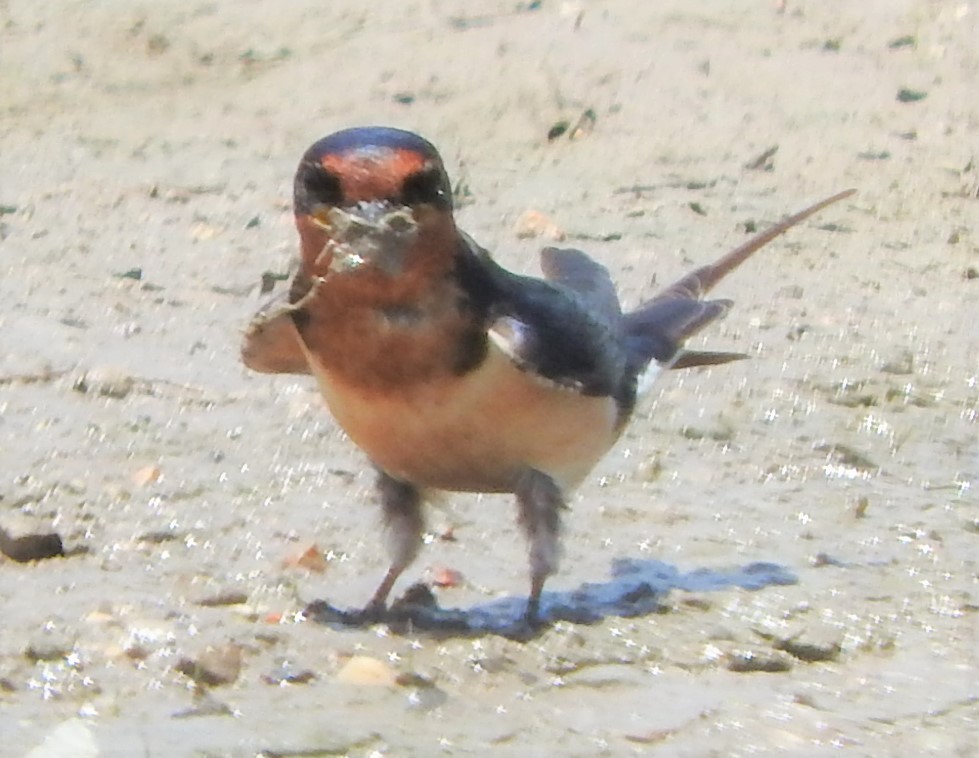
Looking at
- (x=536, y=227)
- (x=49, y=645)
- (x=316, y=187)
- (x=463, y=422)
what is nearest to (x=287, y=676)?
(x=49, y=645)

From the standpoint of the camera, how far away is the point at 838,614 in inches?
133

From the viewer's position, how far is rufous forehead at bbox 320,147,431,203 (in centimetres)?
294

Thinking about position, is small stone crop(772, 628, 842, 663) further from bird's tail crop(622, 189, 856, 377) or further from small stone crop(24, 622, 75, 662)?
small stone crop(24, 622, 75, 662)

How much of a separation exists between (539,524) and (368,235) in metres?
0.68

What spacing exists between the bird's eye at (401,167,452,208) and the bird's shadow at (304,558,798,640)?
2.45ft

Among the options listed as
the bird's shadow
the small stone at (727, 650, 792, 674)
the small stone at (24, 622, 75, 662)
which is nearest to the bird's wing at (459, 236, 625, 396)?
the bird's shadow

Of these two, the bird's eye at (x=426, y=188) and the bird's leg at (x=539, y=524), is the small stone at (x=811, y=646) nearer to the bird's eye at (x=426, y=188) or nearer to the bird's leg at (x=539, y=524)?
the bird's leg at (x=539, y=524)

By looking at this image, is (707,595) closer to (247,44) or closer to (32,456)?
(32,456)

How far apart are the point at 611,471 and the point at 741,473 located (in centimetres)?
29

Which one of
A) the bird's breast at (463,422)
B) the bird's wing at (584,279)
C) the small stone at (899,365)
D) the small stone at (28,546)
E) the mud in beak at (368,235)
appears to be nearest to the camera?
the mud in beak at (368,235)

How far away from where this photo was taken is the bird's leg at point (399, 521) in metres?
3.51

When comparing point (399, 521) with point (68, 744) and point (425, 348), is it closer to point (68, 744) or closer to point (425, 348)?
point (425, 348)

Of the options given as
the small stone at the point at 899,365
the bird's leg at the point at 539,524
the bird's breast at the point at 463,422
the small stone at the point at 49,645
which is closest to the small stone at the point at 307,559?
the bird's breast at the point at 463,422

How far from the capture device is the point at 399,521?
3.52 meters
